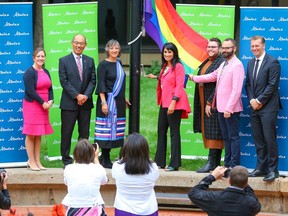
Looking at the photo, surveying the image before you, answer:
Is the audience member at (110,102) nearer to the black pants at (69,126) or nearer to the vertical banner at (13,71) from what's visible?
the black pants at (69,126)

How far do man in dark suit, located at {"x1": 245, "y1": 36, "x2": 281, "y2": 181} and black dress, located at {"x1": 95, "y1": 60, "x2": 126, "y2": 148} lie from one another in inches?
73.1

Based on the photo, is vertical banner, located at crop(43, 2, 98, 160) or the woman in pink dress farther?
vertical banner, located at crop(43, 2, 98, 160)

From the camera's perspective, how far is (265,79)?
1210cm

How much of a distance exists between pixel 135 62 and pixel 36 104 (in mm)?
1528

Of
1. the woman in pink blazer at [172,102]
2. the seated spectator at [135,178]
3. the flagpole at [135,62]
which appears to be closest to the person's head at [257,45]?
the woman in pink blazer at [172,102]

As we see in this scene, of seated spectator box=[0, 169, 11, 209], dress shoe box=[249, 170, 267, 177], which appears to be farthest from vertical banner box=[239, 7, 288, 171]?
seated spectator box=[0, 169, 11, 209]

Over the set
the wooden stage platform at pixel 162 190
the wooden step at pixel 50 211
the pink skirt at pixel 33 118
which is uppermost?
the pink skirt at pixel 33 118

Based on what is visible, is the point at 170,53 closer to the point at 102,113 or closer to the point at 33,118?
the point at 102,113

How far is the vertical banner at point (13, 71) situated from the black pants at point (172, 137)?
2055 mm

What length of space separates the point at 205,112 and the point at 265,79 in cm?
108

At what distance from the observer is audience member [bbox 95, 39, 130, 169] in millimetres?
12719

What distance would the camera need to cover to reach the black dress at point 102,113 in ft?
41.7

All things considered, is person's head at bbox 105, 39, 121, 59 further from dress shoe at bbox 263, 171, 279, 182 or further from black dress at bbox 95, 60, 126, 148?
dress shoe at bbox 263, 171, 279, 182

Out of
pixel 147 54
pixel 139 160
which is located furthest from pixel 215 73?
pixel 147 54
